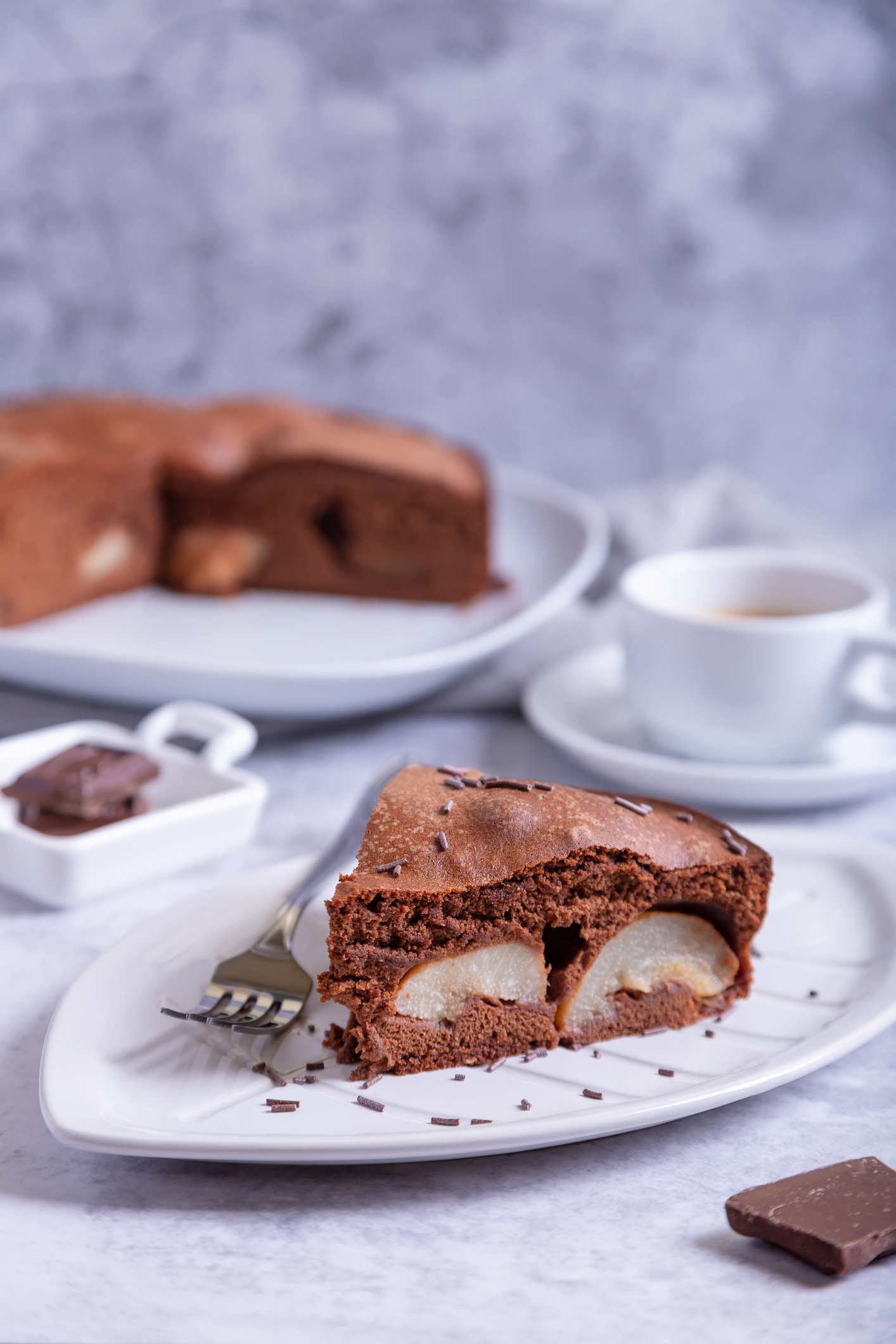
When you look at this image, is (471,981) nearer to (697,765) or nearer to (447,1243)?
(447,1243)

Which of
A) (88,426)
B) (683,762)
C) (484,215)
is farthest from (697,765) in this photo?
(484,215)

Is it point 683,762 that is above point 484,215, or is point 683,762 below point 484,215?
below

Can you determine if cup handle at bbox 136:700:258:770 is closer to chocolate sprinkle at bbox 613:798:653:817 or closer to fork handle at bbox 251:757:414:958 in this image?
fork handle at bbox 251:757:414:958

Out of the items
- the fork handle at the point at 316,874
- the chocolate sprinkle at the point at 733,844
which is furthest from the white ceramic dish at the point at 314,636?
the chocolate sprinkle at the point at 733,844

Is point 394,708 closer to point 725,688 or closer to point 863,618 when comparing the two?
point 725,688

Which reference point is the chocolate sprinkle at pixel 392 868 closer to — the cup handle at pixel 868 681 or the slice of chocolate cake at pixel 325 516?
the cup handle at pixel 868 681

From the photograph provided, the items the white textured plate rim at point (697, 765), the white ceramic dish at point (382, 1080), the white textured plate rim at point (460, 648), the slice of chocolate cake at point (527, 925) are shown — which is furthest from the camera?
the white textured plate rim at point (460, 648)
